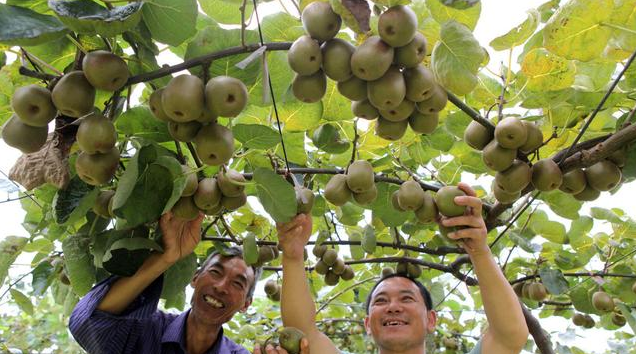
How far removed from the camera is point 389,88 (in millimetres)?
1240

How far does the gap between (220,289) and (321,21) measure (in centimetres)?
190

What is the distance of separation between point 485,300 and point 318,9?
1.53 metres

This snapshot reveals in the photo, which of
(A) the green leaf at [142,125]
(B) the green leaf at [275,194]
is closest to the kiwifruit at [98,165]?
(A) the green leaf at [142,125]

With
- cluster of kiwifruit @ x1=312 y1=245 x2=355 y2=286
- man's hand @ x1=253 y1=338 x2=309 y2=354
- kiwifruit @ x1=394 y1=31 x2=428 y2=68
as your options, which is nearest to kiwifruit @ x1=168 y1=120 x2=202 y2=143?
kiwifruit @ x1=394 y1=31 x2=428 y2=68

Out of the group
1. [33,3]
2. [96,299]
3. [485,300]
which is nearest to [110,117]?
[33,3]

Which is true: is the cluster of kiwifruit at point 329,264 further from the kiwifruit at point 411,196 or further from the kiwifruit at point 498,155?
the kiwifruit at point 498,155

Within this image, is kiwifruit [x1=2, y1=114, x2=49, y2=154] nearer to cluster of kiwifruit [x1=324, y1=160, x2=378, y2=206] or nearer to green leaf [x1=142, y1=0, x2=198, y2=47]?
green leaf [x1=142, y1=0, x2=198, y2=47]

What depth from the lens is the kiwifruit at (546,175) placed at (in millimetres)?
1588

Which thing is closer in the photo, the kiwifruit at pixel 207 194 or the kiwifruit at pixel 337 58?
the kiwifruit at pixel 337 58

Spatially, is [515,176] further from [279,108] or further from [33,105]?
[33,105]

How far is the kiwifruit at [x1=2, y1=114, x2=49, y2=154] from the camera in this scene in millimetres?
1249

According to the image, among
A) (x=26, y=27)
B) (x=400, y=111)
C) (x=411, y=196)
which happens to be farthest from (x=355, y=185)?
(x=26, y=27)

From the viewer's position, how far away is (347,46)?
1266mm

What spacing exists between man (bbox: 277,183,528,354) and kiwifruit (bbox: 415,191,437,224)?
0.18 ft
